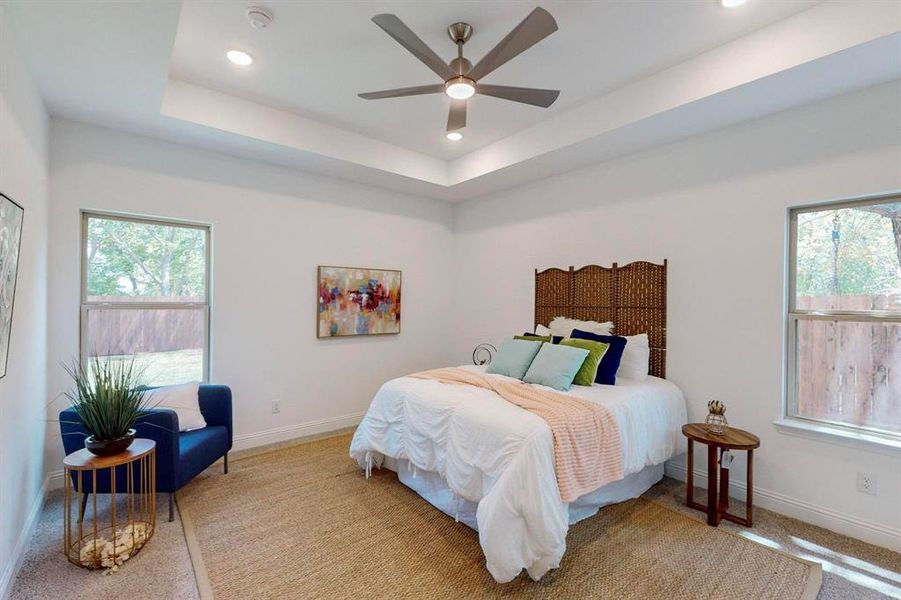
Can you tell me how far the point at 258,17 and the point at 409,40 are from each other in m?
0.93

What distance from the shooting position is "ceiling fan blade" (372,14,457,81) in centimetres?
192

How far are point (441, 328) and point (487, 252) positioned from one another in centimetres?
118

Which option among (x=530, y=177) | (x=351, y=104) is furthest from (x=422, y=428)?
(x=530, y=177)

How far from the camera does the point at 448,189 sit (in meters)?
4.88

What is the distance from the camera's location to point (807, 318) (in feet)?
9.20

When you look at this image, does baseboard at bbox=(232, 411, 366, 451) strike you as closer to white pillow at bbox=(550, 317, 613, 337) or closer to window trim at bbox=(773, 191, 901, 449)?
white pillow at bbox=(550, 317, 613, 337)

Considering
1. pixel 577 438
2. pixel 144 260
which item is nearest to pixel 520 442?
pixel 577 438

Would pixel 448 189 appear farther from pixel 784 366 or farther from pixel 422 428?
pixel 784 366

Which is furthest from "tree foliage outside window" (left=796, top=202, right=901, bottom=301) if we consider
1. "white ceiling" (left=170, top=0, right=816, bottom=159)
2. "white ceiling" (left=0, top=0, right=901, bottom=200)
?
"white ceiling" (left=170, top=0, right=816, bottom=159)

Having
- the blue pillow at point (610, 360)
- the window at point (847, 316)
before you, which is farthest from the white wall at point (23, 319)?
the window at point (847, 316)

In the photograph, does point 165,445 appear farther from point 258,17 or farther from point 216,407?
point 258,17

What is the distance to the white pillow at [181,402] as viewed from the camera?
301 cm

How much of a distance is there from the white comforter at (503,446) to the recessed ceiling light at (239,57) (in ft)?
8.05

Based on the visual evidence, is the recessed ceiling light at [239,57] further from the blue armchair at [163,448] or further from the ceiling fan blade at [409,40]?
the blue armchair at [163,448]
